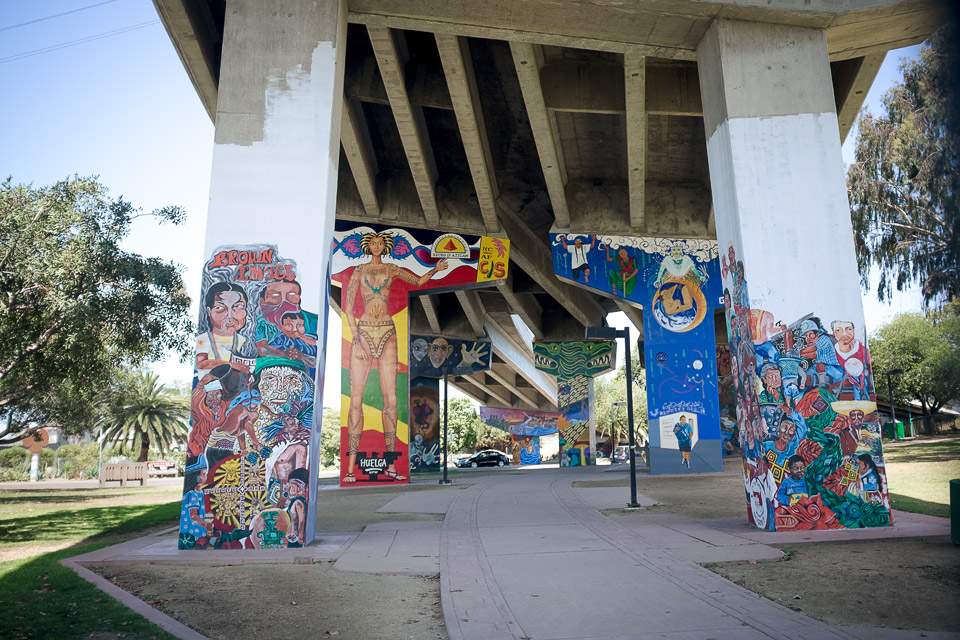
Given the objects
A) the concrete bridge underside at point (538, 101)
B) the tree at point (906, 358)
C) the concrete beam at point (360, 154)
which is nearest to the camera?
the concrete bridge underside at point (538, 101)

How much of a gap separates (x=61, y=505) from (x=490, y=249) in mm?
15178

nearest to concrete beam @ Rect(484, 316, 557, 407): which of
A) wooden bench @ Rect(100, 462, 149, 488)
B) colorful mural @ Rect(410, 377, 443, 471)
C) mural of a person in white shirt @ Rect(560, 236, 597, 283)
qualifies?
colorful mural @ Rect(410, 377, 443, 471)

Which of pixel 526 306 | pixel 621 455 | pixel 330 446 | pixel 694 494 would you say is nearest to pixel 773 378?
pixel 694 494

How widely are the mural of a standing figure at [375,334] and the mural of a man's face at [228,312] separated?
1351cm

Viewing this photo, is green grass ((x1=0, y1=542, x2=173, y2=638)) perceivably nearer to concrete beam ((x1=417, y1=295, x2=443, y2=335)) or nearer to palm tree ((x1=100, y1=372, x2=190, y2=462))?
concrete beam ((x1=417, y1=295, x2=443, y2=335))

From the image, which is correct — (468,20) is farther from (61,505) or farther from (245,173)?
(61,505)

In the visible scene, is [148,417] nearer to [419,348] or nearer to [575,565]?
[419,348]

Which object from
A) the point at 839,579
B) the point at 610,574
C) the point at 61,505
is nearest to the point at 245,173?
the point at 610,574

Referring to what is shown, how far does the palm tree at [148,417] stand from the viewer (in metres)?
37.1

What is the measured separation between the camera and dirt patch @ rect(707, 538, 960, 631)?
518 cm

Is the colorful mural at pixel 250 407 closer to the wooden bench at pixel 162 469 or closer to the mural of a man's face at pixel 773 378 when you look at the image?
the mural of a man's face at pixel 773 378

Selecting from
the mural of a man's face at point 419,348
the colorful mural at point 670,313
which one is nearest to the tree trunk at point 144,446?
the mural of a man's face at point 419,348

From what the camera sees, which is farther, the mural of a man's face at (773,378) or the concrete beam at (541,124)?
the concrete beam at (541,124)

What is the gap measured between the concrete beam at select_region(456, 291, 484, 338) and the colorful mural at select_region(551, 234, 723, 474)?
9326 millimetres
